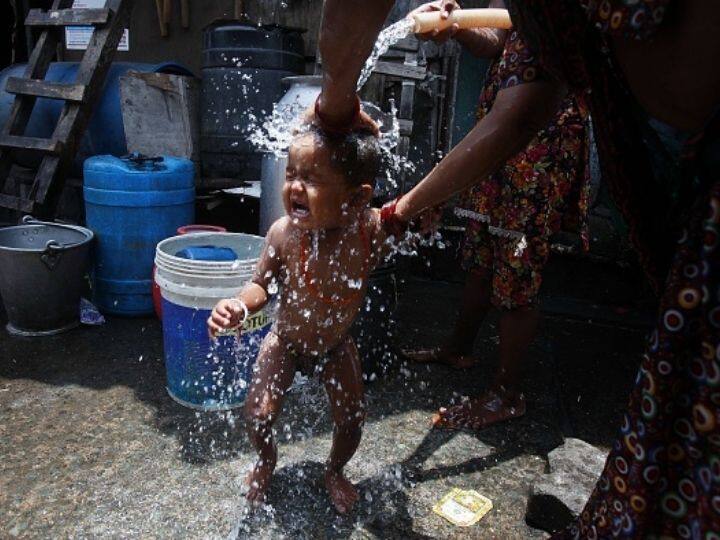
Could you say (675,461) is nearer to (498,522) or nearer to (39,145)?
(498,522)

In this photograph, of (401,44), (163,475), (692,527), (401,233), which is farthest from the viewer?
(401,44)

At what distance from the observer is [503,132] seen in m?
1.34

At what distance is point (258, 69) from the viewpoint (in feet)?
14.8

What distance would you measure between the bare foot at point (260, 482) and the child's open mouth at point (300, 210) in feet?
3.48

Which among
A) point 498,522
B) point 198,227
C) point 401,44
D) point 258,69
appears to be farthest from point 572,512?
point 258,69

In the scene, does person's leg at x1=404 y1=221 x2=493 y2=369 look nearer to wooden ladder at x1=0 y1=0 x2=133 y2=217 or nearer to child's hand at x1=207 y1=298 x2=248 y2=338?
child's hand at x1=207 y1=298 x2=248 y2=338

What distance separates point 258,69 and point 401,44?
120 cm

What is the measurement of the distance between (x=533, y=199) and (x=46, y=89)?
4.04 meters

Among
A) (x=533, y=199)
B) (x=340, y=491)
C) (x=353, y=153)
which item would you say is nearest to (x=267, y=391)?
(x=340, y=491)

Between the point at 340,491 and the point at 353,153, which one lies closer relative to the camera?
the point at 353,153

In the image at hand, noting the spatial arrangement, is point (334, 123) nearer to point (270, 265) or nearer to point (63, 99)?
point (270, 265)

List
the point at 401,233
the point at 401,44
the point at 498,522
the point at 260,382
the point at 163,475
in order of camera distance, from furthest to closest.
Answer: the point at 401,44 → the point at 163,475 → the point at 498,522 → the point at 260,382 → the point at 401,233

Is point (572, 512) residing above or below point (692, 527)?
below

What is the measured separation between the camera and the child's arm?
1.92 m
